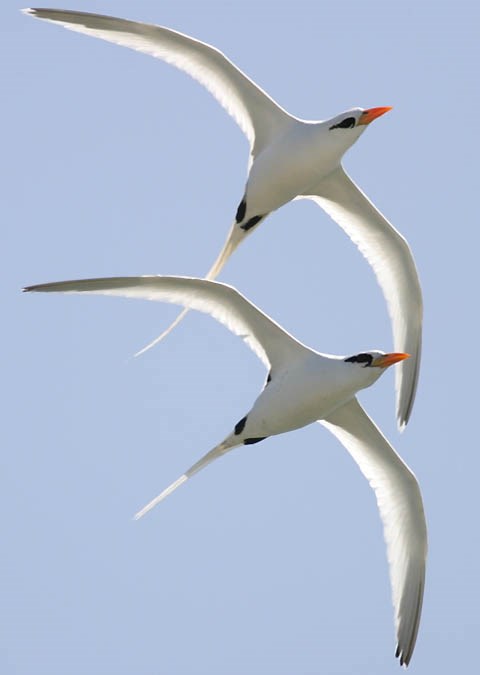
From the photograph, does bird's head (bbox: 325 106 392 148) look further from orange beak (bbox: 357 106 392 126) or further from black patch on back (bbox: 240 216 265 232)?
black patch on back (bbox: 240 216 265 232)

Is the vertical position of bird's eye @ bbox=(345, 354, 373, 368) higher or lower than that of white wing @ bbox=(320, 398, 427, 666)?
higher

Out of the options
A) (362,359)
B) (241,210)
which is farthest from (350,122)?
(362,359)

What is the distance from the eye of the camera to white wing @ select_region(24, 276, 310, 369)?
15023 millimetres

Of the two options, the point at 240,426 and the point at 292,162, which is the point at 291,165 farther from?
the point at 240,426

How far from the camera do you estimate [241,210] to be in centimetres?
1716

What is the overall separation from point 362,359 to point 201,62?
9.96ft

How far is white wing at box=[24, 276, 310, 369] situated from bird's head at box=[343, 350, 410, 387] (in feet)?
1.67

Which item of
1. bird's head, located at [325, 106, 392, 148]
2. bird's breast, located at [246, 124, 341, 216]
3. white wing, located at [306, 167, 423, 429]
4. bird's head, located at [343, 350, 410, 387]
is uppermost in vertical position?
bird's head, located at [325, 106, 392, 148]

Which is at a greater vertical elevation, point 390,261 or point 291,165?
point 291,165

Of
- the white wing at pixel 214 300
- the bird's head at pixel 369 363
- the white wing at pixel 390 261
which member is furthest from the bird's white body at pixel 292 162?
the bird's head at pixel 369 363

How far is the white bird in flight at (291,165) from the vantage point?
1641cm

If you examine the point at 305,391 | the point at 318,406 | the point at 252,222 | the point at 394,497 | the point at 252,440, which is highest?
the point at 252,222

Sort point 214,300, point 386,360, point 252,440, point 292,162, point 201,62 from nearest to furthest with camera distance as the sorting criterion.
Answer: point 214,300
point 386,360
point 252,440
point 201,62
point 292,162

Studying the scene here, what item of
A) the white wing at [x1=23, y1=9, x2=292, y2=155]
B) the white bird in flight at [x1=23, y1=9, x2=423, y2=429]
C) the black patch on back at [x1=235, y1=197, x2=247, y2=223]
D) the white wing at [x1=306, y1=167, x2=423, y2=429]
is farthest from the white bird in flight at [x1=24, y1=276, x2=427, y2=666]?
the white wing at [x1=23, y1=9, x2=292, y2=155]
